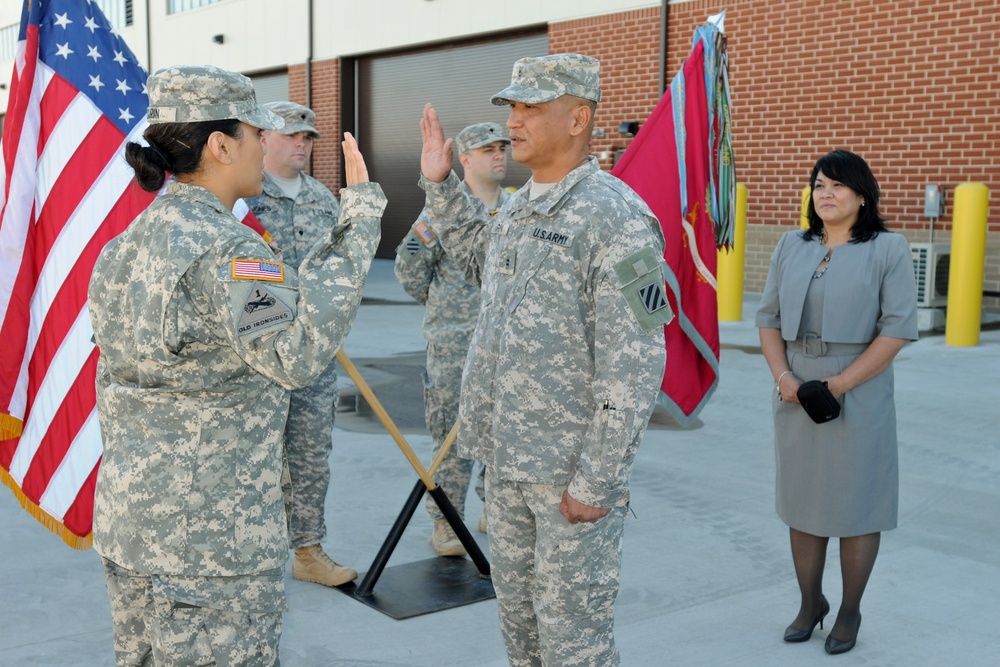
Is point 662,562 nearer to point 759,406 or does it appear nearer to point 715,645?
point 715,645

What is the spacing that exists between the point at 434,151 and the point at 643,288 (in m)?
0.89

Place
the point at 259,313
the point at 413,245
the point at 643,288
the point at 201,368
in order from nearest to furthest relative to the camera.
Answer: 1. the point at 259,313
2. the point at 201,368
3. the point at 643,288
4. the point at 413,245

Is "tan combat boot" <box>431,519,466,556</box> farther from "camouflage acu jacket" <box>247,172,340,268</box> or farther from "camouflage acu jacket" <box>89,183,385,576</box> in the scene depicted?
"camouflage acu jacket" <box>89,183,385,576</box>

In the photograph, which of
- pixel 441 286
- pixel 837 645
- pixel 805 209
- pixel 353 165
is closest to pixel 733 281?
pixel 805 209

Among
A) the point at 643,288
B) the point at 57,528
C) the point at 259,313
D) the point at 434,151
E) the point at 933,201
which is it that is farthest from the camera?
the point at 933,201

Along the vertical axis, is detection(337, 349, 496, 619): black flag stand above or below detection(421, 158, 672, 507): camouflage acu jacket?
below

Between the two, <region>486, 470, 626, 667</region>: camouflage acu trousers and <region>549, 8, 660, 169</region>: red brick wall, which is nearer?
<region>486, 470, 626, 667</region>: camouflage acu trousers

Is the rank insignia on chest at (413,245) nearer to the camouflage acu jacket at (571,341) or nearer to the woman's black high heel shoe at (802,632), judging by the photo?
the camouflage acu jacket at (571,341)

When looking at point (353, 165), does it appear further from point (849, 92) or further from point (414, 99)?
point (414, 99)

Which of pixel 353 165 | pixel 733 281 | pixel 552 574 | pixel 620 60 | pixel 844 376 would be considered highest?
pixel 620 60

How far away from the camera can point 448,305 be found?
4.80 meters

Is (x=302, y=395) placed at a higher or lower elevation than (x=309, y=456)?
higher

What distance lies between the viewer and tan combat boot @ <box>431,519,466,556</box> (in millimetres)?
4746

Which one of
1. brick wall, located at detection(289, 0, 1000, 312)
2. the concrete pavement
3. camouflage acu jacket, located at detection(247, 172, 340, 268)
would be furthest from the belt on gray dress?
brick wall, located at detection(289, 0, 1000, 312)
